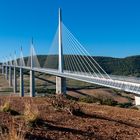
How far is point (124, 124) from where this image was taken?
41.6 ft

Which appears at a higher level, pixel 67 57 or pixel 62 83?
pixel 67 57

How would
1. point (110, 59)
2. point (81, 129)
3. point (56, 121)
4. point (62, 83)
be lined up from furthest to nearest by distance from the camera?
1. point (110, 59)
2. point (62, 83)
3. point (56, 121)
4. point (81, 129)

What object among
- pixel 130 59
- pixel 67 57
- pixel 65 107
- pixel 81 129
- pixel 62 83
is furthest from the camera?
pixel 130 59

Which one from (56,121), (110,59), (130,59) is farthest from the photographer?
(130,59)

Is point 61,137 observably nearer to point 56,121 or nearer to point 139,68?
point 56,121

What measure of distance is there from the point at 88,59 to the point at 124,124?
39.8 metres

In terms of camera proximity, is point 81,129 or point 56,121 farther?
point 56,121

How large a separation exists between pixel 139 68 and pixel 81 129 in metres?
124

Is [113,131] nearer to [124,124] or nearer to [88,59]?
[124,124]

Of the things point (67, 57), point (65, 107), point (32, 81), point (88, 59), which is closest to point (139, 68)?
point (32, 81)

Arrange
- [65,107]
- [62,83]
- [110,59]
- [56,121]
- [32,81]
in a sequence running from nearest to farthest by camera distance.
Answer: [56,121] < [65,107] < [62,83] < [32,81] < [110,59]

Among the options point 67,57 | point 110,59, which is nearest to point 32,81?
point 67,57

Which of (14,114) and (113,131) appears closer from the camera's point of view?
(113,131)

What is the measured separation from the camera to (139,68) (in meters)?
132
